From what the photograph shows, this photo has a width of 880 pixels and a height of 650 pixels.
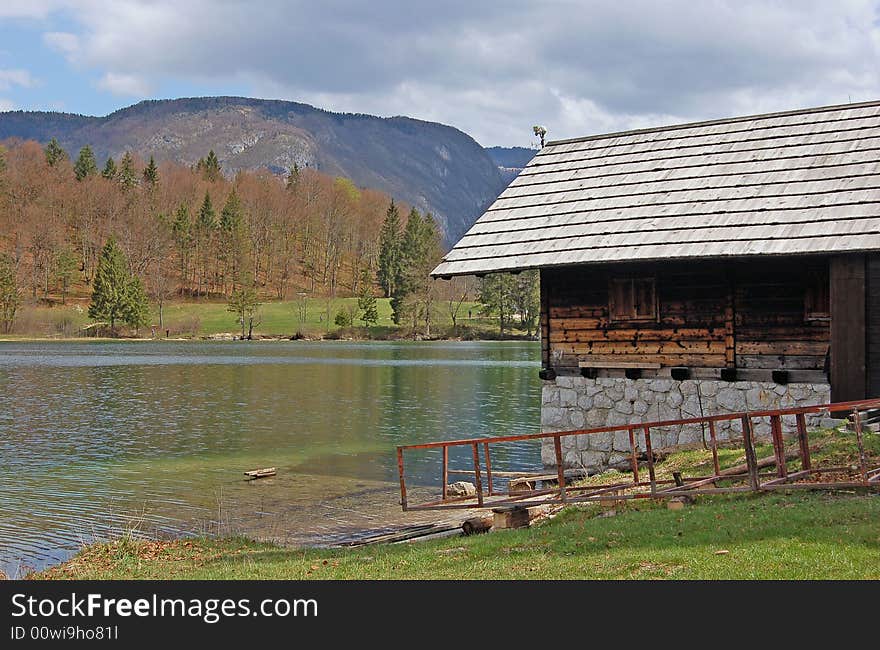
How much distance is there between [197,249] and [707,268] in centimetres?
11524

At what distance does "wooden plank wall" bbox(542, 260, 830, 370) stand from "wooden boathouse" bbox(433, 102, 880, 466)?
0.03 m

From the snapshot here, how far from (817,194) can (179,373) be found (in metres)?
44.2

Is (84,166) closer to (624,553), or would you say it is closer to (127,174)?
(127,174)

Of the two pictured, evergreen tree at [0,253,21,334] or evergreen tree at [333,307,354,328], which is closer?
evergreen tree at [0,253,21,334]

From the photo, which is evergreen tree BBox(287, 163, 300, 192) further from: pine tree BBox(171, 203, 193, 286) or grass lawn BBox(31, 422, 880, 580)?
grass lawn BBox(31, 422, 880, 580)

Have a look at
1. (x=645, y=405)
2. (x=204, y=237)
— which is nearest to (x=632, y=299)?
(x=645, y=405)

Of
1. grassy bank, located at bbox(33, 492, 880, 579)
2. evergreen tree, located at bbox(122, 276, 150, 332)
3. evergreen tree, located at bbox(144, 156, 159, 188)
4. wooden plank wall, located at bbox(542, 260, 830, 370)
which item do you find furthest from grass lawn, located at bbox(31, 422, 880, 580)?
evergreen tree, located at bbox(144, 156, 159, 188)

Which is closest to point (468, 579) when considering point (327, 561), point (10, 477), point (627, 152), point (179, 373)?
point (327, 561)

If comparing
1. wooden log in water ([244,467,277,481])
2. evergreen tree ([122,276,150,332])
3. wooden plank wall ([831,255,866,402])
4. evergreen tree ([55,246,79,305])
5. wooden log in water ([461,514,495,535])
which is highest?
evergreen tree ([55,246,79,305])

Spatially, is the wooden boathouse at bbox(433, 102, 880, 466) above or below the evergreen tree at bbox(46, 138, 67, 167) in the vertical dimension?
below

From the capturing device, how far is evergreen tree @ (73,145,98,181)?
147 m

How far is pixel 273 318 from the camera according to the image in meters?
113

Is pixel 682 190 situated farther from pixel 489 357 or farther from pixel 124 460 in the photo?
pixel 489 357

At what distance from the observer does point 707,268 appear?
20.0 metres
